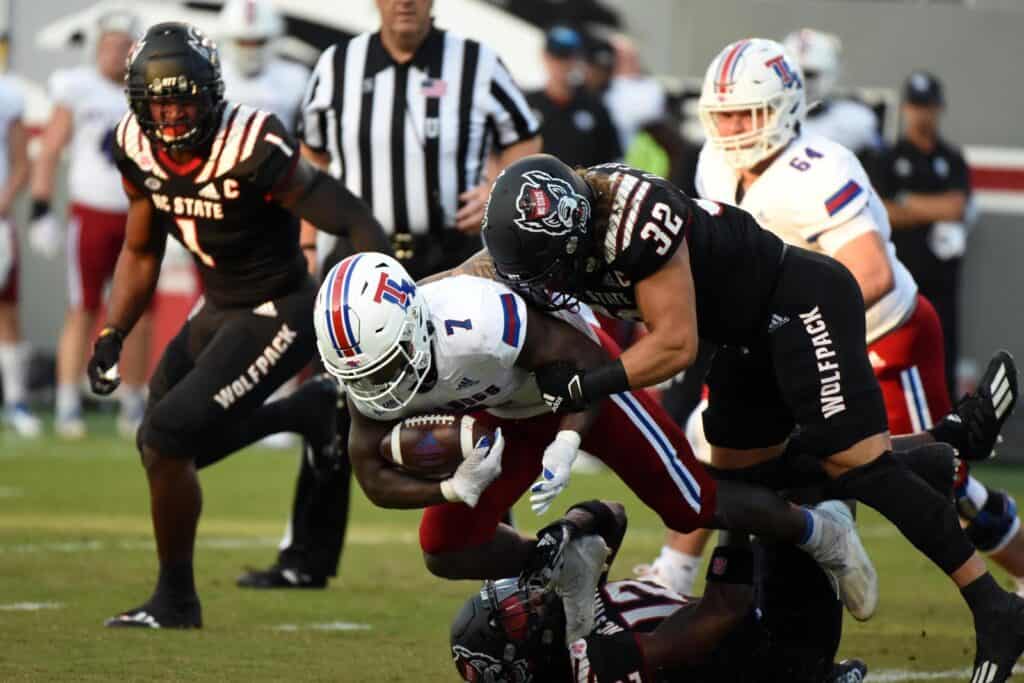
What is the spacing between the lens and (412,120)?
21.5 ft

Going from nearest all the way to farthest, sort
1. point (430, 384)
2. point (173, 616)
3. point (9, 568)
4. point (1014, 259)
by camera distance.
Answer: point (430, 384) < point (173, 616) < point (9, 568) < point (1014, 259)

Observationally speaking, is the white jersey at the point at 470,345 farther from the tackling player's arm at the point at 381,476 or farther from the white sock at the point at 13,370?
the white sock at the point at 13,370

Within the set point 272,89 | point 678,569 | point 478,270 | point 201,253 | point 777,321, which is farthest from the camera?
point 272,89

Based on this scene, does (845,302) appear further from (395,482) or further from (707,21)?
(707,21)

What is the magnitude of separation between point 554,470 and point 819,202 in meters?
1.52

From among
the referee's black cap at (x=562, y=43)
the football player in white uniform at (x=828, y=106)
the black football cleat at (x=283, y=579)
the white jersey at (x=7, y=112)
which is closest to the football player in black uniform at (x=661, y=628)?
the black football cleat at (x=283, y=579)

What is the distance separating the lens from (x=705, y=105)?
5.61 metres

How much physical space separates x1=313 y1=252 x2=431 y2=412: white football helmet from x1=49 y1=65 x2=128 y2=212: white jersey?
6335 millimetres

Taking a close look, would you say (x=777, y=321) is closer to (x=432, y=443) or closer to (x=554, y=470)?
(x=554, y=470)

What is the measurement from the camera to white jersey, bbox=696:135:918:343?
17.7ft

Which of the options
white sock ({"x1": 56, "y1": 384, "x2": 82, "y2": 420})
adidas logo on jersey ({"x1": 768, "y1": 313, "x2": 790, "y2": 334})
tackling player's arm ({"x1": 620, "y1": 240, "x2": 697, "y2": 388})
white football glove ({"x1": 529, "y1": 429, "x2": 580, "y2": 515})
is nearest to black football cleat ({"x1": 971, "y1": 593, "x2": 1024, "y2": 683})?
adidas logo on jersey ({"x1": 768, "y1": 313, "x2": 790, "y2": 334})

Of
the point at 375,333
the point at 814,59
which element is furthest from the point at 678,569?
the point at 814,59

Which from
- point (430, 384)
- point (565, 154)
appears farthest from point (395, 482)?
point (565, 154)

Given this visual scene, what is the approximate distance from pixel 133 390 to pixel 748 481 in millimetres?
5979
